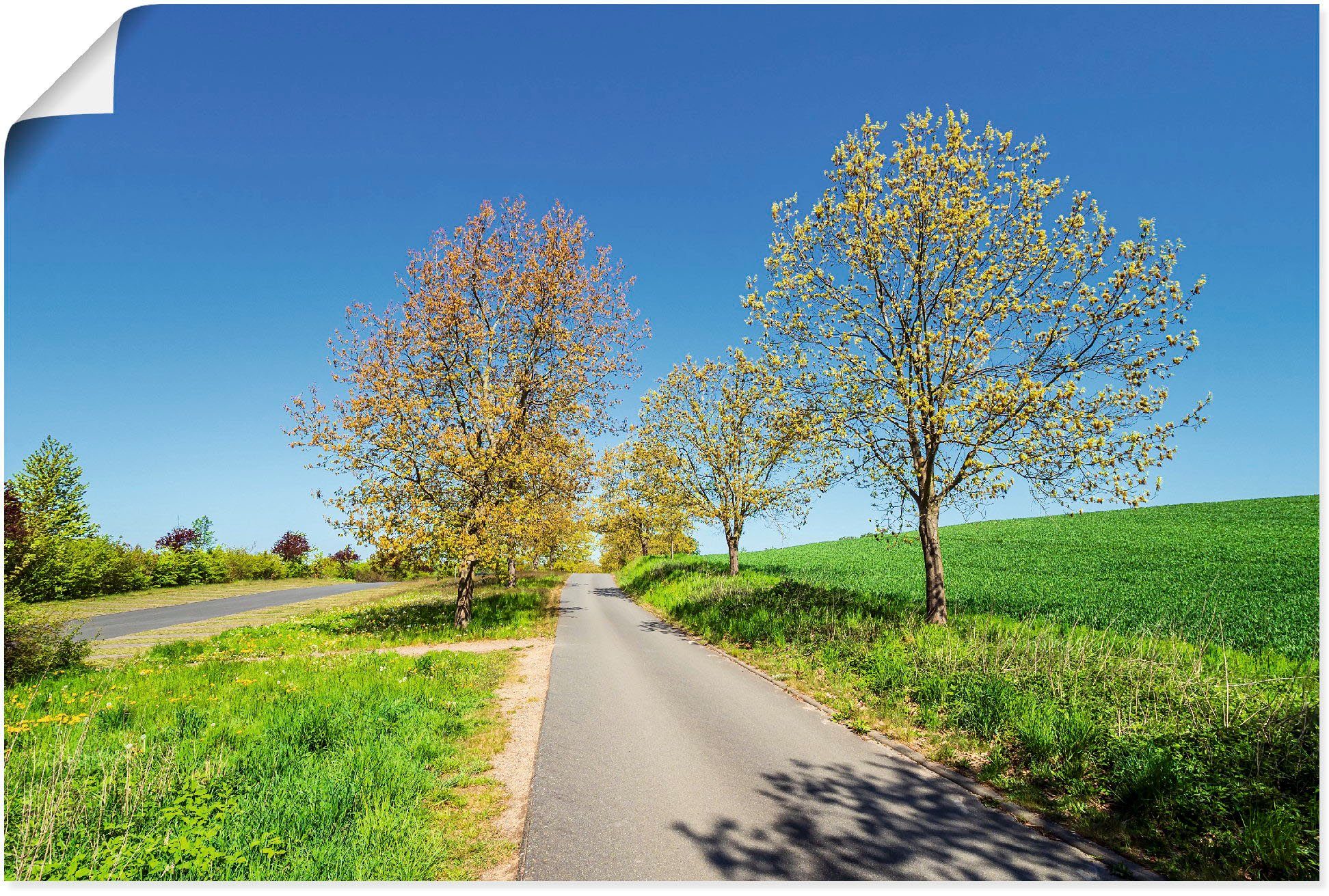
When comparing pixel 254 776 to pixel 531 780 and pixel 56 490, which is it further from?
pixel 56 490

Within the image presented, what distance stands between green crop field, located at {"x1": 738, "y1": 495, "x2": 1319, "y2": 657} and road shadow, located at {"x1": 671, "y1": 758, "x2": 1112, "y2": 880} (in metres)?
3.82

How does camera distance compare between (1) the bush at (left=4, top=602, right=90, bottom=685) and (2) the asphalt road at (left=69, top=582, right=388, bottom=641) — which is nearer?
(1) the bush at (left=4, top=602, right=90, bottom=685)

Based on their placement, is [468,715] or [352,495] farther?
[352,495]

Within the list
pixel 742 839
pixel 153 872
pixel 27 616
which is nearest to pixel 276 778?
pixel 153 872

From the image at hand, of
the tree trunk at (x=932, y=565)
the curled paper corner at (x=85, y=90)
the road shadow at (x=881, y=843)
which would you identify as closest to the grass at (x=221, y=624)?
the curled paper corner at (x=85, y=90)

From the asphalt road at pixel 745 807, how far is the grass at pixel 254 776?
29.7 inches

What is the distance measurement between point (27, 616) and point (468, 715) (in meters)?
7.92

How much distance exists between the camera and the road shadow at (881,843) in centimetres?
389

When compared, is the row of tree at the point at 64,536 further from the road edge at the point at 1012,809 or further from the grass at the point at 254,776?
the road edge at the point at 1012,809

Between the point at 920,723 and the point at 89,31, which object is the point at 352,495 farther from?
the point at 920,723

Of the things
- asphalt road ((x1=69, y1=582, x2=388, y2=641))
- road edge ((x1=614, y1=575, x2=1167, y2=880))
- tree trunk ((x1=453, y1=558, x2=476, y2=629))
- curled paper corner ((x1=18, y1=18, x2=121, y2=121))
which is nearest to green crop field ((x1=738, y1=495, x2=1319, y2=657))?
road edge ((x1=614, y1=575, x2=1167, y2=880))

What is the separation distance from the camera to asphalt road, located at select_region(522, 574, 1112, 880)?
390cm

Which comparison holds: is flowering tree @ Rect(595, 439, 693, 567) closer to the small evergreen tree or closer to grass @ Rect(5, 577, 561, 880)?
grass @ Rect(5, 577, 561, 880)

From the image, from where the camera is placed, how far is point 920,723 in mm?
7359
